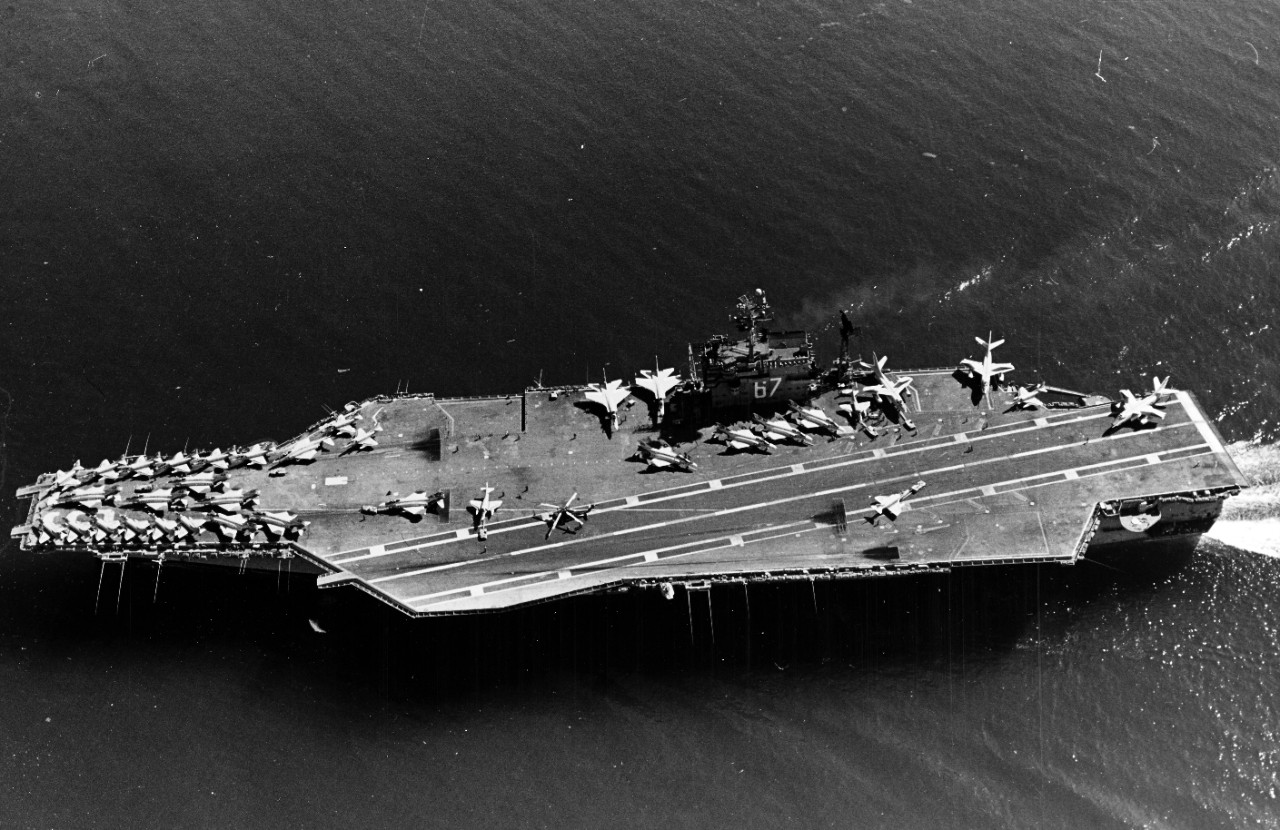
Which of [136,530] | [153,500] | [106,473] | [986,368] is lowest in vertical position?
[136,530]

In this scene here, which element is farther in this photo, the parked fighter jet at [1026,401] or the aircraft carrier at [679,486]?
the parked fighter jet at [1026,401]

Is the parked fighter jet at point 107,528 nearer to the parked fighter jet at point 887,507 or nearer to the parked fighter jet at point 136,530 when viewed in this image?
the parked fighter jet at point 136,530

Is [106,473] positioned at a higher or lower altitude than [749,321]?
lower

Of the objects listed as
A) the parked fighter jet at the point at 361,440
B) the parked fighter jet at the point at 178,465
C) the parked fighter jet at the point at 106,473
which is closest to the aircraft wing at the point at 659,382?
the parked fighter jet at the point at 361,440

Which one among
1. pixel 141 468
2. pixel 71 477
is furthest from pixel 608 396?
pixel 71 477

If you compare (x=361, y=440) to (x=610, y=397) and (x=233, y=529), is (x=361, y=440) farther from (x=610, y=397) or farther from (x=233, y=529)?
(x=610, y=397)

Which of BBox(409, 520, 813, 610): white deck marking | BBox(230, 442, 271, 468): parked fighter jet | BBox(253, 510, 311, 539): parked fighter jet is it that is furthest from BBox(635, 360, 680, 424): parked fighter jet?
BBox(230, 442, 271, 468): parked fighter jet

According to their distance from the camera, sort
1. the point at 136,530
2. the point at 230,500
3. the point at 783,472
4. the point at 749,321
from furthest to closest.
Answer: the point at 783,472 < the point at 749,321 < the point at 230,500 < the point at 136,530
